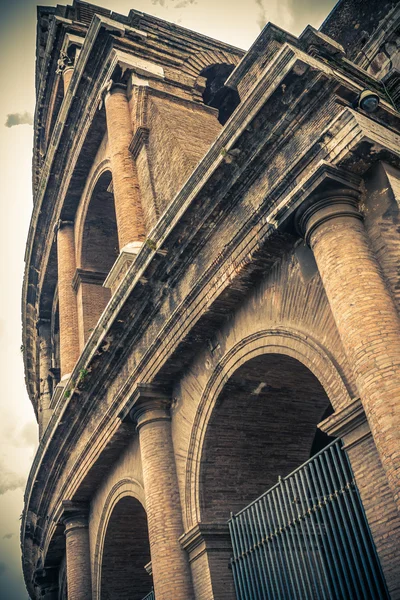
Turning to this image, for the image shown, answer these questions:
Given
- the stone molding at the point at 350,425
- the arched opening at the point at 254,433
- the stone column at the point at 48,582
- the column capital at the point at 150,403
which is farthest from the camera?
the stone column at the point at 48,582

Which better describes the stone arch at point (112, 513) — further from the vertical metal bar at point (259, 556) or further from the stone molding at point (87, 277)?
the stone molding at point (87, 277)

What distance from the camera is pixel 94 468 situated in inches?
346

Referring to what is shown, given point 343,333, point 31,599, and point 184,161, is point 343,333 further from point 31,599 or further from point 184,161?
point 31,599

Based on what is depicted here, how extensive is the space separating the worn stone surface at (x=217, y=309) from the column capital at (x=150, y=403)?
0.03 metres

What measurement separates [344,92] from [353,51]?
4.28 m


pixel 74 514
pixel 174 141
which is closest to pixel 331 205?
pixel 174 141

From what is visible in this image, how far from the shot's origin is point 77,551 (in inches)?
372

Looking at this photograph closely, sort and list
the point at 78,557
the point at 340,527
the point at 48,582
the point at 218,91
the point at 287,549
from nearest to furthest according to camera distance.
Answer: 1. the point at 340,527
2. the point at 287,549
3. the point at 78,557
4. the point at 48,582
5. the point at 218,91

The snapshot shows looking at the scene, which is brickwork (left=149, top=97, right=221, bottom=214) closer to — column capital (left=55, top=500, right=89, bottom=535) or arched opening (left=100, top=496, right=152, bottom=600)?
arched opening (left=100, top=496, right=152, bottom=600)

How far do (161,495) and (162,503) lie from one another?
9 centimetres

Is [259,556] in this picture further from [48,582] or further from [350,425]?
[48,582]

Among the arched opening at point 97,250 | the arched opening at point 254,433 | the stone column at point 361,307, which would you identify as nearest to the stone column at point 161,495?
the arched opening at point 254,433

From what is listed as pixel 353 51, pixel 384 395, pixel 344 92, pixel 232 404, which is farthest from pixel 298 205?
pixel 353 51

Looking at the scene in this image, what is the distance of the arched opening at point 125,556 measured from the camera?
8.83m
